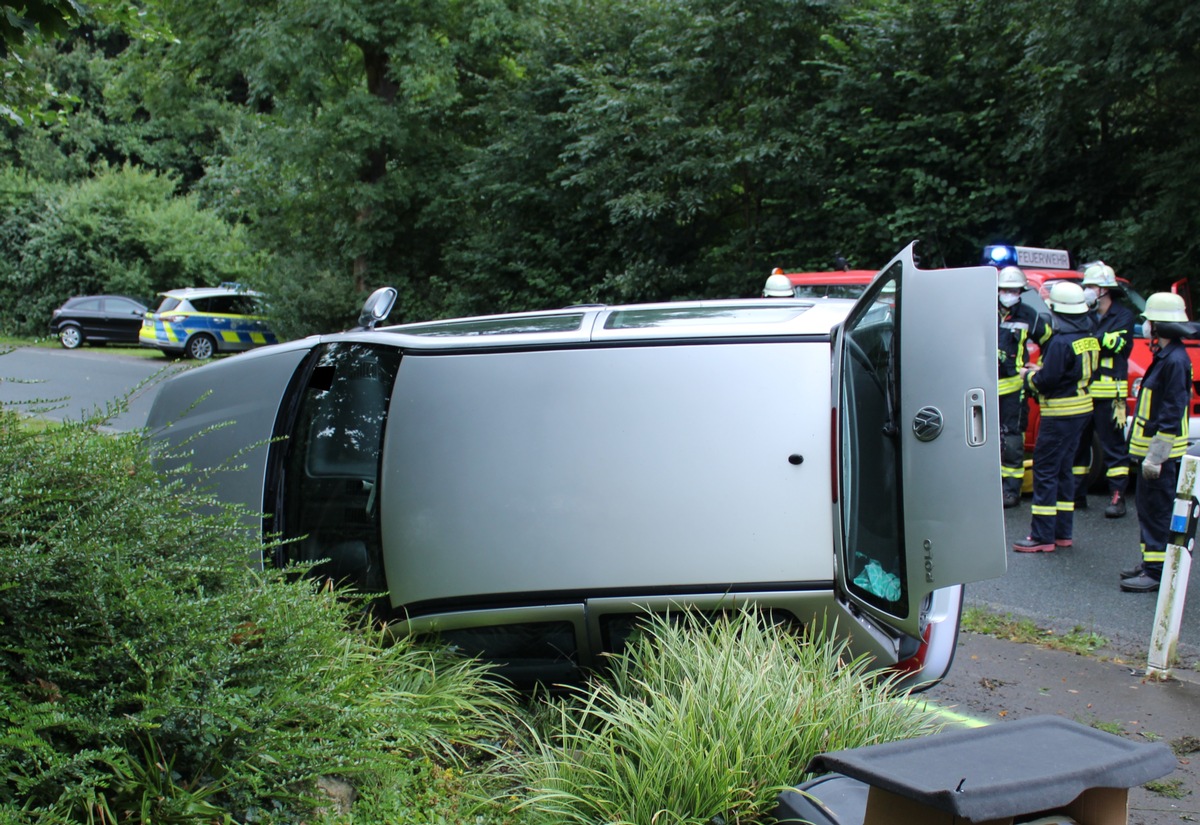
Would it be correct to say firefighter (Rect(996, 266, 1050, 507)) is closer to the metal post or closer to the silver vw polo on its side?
the metal post

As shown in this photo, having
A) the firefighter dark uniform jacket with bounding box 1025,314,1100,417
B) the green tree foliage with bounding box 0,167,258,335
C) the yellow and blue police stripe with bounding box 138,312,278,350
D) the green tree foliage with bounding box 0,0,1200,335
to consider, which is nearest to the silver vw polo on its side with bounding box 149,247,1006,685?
the firefighter dark uniform jacket with bounding box 1025,314,1100,417

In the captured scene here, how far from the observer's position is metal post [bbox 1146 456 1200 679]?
5.13 meters

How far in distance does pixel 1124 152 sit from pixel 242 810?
47.3ft

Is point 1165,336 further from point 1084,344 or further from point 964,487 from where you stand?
point 964,487

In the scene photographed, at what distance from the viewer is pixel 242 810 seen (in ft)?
8.95

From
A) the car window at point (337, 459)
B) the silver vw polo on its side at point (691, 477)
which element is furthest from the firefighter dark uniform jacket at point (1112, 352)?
the car window at point (337, 459)

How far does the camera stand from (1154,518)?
6621 millimetres

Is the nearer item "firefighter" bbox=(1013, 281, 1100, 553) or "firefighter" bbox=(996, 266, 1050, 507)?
"firefighter" bbox=(1013, 281, 1100, 553)

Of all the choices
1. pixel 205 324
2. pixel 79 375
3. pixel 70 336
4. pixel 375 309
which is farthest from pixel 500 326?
pixel 70 336

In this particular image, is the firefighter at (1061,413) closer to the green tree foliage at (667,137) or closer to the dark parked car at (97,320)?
the green tree foliage at (667,137)

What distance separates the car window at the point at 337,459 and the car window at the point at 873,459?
1783mm

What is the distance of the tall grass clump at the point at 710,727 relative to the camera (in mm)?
2977

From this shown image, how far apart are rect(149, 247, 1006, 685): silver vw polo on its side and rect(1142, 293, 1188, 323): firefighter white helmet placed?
3635 millimetres

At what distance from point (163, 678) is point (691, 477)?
1.76 metres
